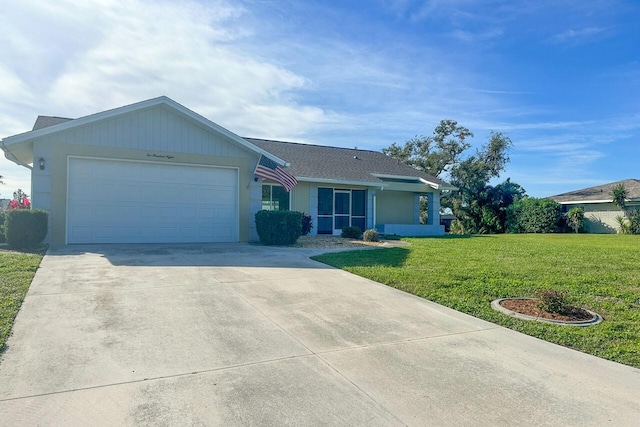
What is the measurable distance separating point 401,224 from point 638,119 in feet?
55.8

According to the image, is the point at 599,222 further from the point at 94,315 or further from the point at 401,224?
the point at 94,315

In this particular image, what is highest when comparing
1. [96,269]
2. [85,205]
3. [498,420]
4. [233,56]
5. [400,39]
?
[400,39]

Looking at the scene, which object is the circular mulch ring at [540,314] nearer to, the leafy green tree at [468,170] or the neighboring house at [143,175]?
the neighboring house at [143,175]

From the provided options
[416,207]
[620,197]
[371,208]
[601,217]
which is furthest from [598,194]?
[371,208]

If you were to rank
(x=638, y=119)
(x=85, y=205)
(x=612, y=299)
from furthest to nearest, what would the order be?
(x=638, y=119), (x=85, y=205), (x=612, y=299)

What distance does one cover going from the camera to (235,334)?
465 cm

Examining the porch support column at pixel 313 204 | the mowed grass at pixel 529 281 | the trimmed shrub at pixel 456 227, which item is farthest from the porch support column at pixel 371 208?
the trimmed shrub at pixel 456 227

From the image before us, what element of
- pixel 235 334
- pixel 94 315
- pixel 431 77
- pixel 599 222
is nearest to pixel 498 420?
pixel 235 334

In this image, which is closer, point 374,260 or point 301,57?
point 374,260

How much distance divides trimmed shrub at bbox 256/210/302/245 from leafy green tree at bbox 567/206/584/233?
24.0 m

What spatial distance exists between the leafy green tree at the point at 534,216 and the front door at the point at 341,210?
1571cm

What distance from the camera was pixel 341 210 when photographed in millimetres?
19719

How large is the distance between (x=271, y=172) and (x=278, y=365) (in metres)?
10.1

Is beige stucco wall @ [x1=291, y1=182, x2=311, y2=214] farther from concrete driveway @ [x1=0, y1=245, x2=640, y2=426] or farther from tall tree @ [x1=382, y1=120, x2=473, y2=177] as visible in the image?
tall tree @ [x1=382, y1=120, x2=473, y2=177]
